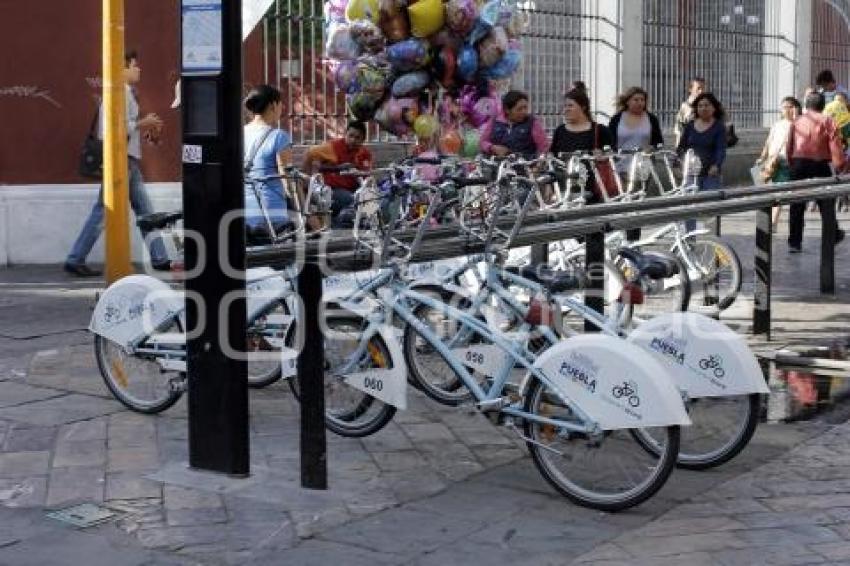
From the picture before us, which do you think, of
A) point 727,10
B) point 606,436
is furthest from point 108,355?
point 727,10

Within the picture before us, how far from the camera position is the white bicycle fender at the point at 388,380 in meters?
5.91

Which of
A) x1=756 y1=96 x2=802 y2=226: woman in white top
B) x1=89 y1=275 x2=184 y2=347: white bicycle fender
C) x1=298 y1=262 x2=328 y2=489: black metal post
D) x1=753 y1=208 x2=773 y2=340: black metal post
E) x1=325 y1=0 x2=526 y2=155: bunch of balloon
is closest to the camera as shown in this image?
x1=298 y1=262 x2=328 y2=489: black metal post

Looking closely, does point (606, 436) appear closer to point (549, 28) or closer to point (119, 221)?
point (119, 221)

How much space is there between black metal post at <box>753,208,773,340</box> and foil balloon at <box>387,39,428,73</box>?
366 centimetres

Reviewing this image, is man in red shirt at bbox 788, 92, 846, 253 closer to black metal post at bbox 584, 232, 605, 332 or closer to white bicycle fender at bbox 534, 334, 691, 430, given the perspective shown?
black metal post at bbox 584, 232, 605, 332

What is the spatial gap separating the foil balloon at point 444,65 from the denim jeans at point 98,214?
277 cm

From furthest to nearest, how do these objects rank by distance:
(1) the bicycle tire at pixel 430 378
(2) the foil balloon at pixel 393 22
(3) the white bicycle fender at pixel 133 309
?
(2) the foil balloon at pixel 393 22 → (1) the bicycle tire at pixel 430 378 → (3) the white bicycle fender at pixel 133 309

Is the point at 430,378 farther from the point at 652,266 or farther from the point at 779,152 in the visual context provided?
the point at 779,152

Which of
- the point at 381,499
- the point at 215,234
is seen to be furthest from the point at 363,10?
the point at 381,499

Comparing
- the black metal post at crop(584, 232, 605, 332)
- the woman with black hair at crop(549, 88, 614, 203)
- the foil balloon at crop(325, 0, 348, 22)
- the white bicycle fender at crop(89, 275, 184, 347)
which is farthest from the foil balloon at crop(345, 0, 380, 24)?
the white bicycle fender at crop(89, 275, 184, 347)

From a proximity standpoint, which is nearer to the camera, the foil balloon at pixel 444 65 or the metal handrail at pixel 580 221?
the metal handrail at pixel 580 221

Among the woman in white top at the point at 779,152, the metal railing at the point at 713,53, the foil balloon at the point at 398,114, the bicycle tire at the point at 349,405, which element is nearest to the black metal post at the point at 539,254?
the bicycle tire at the point at 349,405

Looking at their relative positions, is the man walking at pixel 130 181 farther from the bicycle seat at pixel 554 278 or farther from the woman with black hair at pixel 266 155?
the bicycle seat at pixel 554 278

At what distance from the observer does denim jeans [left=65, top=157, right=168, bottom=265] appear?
11.3 meters
